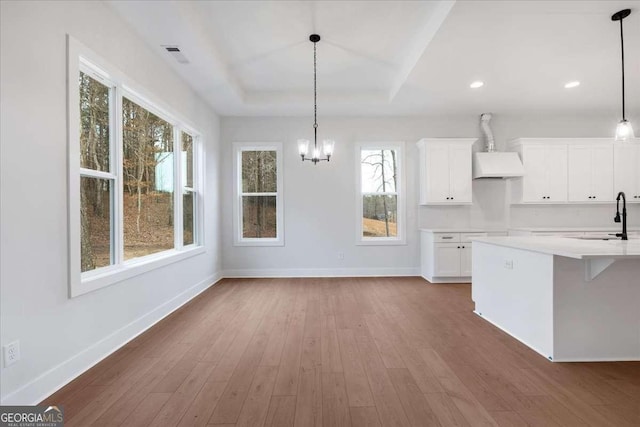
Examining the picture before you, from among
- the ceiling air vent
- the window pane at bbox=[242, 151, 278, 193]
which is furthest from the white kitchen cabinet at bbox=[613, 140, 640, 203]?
the ceiling air vent

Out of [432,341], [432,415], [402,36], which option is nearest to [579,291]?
[432,341]

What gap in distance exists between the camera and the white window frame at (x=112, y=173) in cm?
230

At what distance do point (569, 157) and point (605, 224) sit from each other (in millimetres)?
1481

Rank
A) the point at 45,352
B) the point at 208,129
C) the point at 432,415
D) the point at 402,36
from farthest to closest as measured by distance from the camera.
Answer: the point at 208,129, the point at 402,36, the point at 45,352, the point at 432,415

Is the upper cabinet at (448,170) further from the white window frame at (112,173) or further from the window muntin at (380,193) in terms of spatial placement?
the white window frame at (112,173)

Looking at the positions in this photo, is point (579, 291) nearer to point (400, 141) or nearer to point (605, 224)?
point (400, 141)

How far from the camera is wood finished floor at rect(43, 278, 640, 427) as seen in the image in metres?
1.87

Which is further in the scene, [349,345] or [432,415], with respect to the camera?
[349,345]

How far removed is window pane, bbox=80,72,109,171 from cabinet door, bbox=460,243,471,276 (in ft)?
16.5

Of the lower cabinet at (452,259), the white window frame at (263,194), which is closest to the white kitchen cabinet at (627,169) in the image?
the lower cabinet at (452,259)

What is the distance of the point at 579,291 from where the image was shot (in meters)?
2.52

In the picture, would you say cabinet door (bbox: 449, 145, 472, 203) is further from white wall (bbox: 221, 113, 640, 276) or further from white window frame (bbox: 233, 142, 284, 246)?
white window frame (bbox: 233, 142, 284, 246)

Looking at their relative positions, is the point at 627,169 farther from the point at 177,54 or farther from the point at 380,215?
the point at 177,54

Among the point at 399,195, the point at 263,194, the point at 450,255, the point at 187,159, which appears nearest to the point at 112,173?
the point at 187,159
